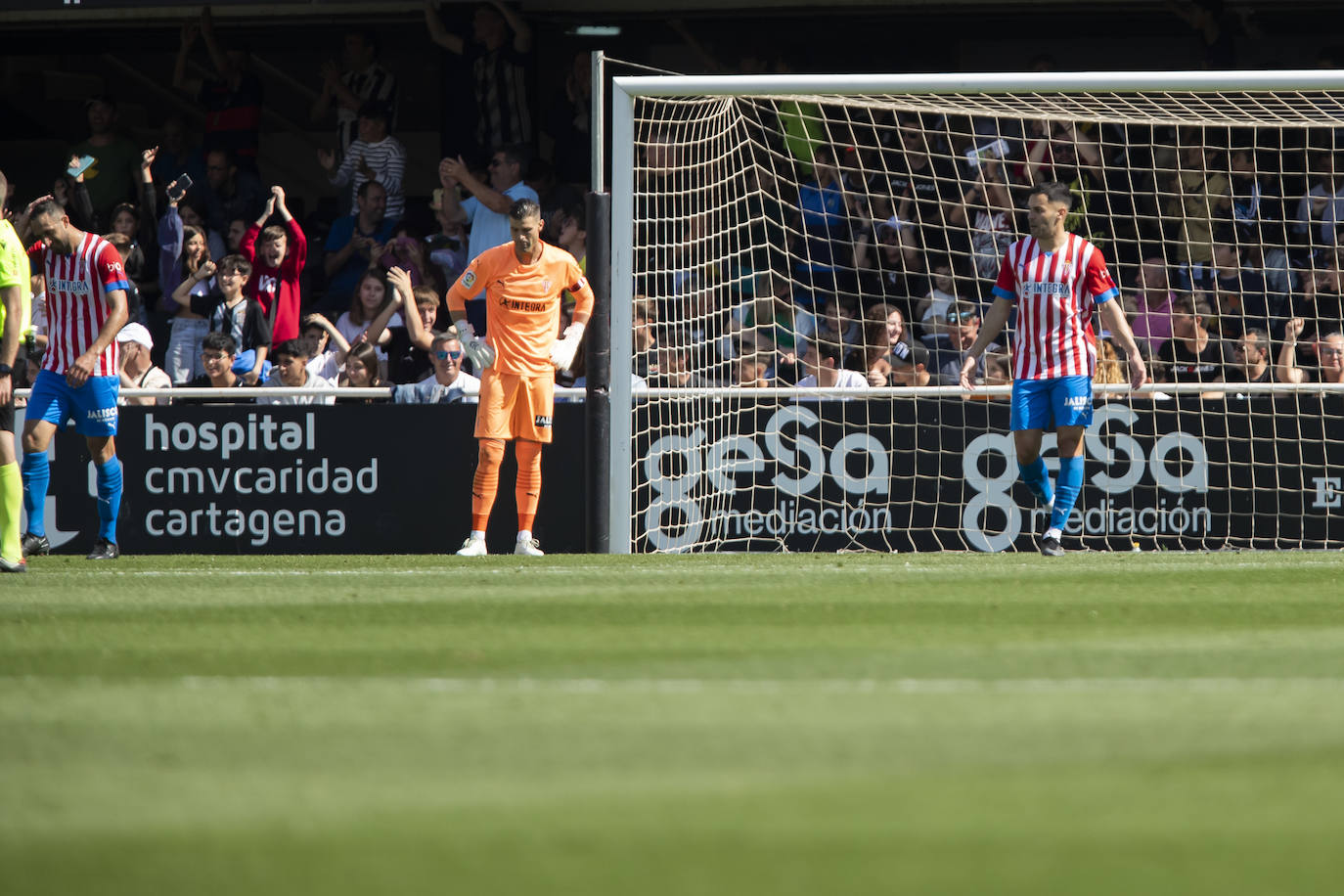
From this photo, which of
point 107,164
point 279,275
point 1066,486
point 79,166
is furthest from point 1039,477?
point 107,164

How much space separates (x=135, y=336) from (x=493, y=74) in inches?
166

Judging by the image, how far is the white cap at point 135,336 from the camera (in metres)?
12.4

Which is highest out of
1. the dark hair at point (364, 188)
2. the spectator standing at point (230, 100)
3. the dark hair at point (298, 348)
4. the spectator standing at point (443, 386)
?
the spectator standing at point (230, 100)

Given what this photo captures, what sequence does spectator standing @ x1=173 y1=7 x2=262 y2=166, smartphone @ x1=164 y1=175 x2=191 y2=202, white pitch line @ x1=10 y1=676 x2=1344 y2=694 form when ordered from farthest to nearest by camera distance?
spectator standing @ x1=173 y1=7 x2=262 y2=166
smartphone @ x1=164 y1=175 x2=191 y2=202
white pitch line @ x1=10 y1=676 x2=1344 y2=694

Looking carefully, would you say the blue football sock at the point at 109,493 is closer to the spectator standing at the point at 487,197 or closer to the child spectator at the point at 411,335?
the child spectator at the point at 411,335

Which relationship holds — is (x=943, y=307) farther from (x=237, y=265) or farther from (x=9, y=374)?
(x=9, y=374)

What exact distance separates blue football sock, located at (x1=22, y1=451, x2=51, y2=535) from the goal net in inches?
131

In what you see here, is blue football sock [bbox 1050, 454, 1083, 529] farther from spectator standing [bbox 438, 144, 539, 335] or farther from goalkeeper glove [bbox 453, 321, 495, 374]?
spectator standing [bbox 438, 144, 539, 335]

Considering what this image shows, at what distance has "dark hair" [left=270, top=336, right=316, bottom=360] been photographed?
38.2 ft

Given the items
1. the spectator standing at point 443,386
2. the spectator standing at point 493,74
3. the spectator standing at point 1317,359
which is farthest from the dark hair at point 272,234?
the spectator standing at point 1317,359

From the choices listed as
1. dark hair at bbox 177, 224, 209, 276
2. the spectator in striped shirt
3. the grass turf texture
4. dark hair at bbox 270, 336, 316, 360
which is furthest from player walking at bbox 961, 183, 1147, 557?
dark hair at bbox 177, 224, 209, 276

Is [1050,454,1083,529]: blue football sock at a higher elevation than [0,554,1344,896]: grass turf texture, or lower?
higher

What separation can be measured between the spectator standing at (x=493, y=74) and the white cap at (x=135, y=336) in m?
3.71

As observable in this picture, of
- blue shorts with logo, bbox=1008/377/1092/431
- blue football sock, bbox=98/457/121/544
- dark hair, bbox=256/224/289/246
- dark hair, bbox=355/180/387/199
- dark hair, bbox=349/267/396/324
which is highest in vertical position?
dark hair, bbox=355/180/387/199
